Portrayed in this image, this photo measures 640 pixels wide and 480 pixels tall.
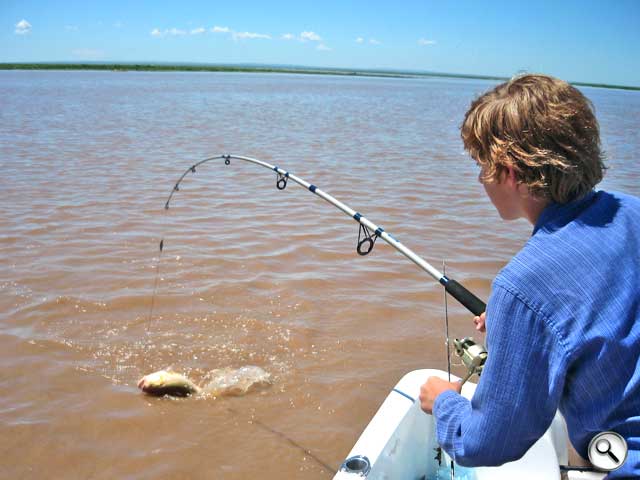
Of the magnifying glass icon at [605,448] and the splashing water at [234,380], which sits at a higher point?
the magnifying glass icon at [605,448]

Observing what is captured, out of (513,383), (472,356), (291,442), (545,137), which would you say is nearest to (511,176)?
(545,137)

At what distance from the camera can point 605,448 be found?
136cm

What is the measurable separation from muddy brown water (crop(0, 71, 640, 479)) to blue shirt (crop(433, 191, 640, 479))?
6.48 ft

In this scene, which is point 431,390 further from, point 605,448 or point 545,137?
point 545,137

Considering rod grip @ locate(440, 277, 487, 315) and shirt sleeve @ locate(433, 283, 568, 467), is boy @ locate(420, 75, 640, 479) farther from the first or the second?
rod grip @ locate(440, 277, 487, 315)

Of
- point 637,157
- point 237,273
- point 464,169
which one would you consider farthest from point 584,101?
point 637,157

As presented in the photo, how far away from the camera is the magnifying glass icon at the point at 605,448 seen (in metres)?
1.35

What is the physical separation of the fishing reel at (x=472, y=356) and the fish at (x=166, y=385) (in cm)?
202

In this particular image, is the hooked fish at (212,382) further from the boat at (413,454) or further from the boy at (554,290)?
the boy at (554,290)

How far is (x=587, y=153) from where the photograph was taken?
132cm

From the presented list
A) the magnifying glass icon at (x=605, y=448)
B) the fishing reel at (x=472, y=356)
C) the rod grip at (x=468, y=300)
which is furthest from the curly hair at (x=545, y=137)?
the rod grip at (x=468, y=300)

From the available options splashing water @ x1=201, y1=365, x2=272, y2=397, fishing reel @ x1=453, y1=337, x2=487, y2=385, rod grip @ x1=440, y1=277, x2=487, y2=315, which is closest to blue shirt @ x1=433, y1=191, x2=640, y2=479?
fishing reel @ x1=453, y1=337, x2=487, y2=385

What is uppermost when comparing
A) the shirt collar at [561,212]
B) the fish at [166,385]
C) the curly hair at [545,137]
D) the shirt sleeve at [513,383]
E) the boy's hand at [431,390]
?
the curly hair at [545,137]

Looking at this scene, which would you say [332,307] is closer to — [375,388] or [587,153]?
[375,388]
